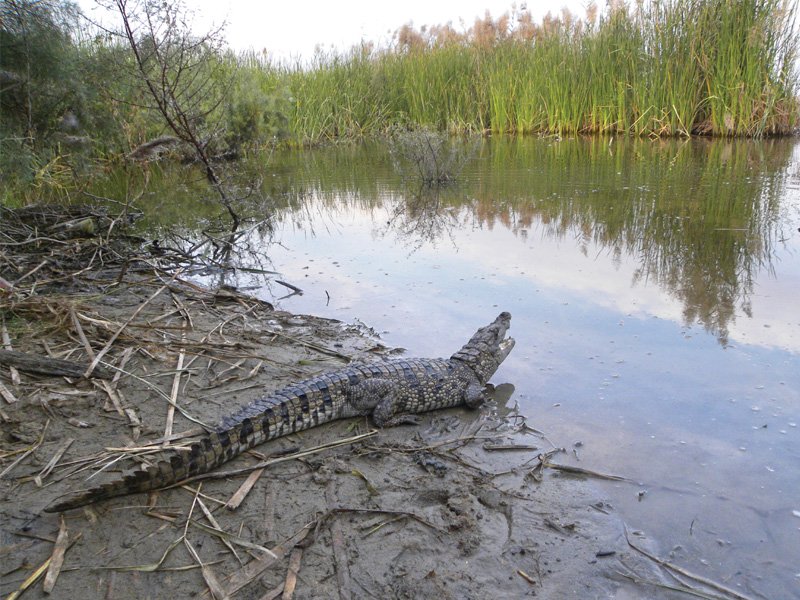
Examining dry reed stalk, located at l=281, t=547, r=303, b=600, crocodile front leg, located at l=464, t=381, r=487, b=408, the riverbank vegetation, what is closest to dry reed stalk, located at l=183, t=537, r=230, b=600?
dry reed stalk, located at l=281, t=547, r=303, b=600

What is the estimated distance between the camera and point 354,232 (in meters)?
7.25

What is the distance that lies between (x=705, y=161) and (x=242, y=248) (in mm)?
8081

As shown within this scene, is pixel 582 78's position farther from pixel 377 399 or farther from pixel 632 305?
pixel 377 399

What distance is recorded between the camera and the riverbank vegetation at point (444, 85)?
6.40 metres

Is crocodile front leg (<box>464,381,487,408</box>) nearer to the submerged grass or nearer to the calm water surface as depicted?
the calm water surface

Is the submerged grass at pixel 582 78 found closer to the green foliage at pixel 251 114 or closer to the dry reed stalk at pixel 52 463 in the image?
the green foliage at pixel 251 114

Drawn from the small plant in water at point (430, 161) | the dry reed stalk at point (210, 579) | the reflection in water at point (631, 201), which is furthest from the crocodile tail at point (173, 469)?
the small plant in water at point (430, 161)

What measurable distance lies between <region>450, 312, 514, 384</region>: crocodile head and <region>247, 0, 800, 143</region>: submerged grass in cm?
1172

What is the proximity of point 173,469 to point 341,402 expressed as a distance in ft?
3.35

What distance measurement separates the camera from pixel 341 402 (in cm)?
337

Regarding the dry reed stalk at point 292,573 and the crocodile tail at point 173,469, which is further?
the crocodile tail at point 173,469

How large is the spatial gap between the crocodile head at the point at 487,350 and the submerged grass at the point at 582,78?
38.4ft

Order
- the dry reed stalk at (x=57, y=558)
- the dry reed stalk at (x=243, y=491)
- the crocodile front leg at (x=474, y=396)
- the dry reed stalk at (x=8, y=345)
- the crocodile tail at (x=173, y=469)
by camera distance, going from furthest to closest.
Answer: the crocodile front leg at (x=474, y=396) → the dry reed stalk at (x=8, y=345) → the dry reed stalk at (x=243, y=491) → the crocodile tail at (x=173, y=469) → the dry reed stalk at (x=57, y=558)

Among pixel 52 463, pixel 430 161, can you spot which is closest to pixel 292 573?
pixel 52 463
